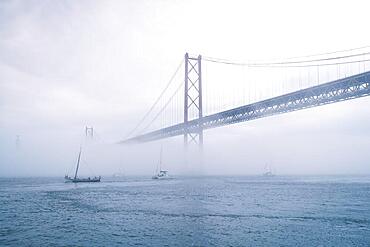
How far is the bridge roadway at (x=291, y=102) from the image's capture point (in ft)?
121

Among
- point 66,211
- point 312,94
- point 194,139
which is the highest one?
point 312,94

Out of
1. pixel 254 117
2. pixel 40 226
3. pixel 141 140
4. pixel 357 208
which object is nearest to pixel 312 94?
pixel 254 117

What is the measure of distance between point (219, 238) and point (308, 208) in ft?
42.9

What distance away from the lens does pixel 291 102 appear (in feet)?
148

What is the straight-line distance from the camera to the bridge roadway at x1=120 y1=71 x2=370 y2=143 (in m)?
36.9

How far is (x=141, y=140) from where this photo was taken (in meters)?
81.9

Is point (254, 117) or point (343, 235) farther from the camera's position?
point (254, 117)

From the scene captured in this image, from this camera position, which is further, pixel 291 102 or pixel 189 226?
pixel 291 102

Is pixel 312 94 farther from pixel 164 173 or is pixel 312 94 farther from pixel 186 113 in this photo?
pixel 164 173

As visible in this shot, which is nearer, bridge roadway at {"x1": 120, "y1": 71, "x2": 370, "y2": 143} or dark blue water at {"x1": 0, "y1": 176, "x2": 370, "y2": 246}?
→ dark blue water at {"x1": 0, "y1": 176, "x2": 370, "y2": 246}

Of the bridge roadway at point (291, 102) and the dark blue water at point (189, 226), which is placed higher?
the bridge roadway at point (291, 102)

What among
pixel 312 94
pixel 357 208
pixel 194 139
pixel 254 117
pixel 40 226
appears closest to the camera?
pixel 40 226

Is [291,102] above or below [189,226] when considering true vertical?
above

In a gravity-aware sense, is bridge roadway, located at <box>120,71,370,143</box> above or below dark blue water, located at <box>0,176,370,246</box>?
above
